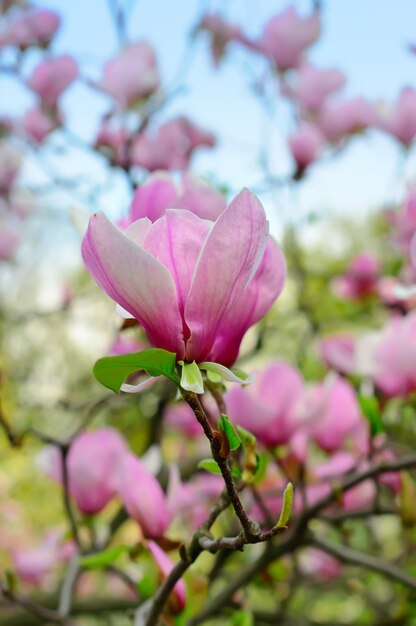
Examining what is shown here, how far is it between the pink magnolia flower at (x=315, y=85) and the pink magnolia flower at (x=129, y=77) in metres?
0.55

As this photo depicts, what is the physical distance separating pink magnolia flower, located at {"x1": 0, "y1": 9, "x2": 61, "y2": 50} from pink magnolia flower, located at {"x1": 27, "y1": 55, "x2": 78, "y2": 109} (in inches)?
10.4

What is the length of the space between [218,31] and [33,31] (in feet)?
1.92

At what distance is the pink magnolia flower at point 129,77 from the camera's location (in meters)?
1.26

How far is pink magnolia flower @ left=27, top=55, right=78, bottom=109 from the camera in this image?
139 centimetres

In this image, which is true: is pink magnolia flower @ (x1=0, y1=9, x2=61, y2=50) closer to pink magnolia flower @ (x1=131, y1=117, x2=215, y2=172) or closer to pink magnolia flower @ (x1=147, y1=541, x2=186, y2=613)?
pink magnolia flower @ (x1=131, y1=117, x2=215, y2=172)

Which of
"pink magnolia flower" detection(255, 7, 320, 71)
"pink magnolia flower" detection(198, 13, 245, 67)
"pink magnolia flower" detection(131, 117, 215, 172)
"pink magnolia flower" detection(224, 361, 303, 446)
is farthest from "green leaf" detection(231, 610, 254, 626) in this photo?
"pink magnolia flower" detection(198, 13, 245, 67)

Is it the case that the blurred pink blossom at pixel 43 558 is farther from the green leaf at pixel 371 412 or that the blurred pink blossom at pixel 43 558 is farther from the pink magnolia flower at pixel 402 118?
the pink magnolia flower at pixel 402 118

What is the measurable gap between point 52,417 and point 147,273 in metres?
4.59

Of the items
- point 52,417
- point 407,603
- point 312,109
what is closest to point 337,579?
point 407,603

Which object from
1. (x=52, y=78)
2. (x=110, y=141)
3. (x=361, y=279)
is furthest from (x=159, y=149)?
(x=361, y=279)

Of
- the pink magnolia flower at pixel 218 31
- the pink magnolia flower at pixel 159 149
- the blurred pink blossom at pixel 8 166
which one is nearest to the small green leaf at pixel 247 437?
the pink magnolia flower at pixel 159 149

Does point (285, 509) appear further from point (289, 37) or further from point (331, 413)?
point (289, 37)

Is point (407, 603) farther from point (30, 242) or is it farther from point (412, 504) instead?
point (30, 242)

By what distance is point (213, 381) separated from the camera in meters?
0.49
